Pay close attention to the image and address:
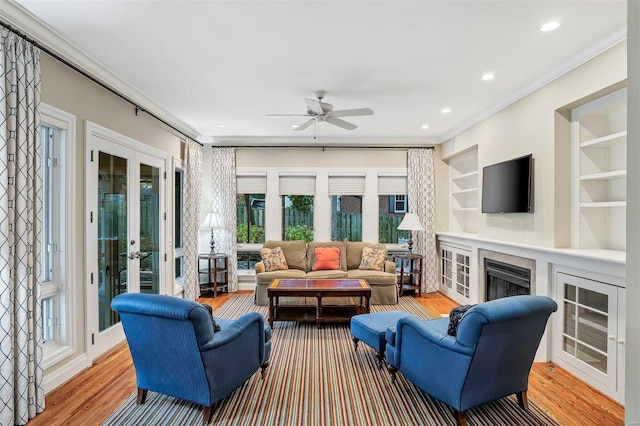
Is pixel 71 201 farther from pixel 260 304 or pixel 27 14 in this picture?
pixel 260 304

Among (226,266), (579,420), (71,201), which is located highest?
(71,201)

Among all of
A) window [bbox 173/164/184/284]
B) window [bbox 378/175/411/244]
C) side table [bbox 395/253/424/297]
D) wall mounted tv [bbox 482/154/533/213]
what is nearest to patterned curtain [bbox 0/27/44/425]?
window [bbox 173/164/184/284]

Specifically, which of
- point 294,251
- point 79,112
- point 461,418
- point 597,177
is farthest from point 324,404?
point 294,251

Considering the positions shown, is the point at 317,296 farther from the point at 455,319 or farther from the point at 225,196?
the point at 225,196

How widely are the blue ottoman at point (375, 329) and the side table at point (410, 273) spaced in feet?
8.30

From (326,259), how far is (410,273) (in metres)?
1.60

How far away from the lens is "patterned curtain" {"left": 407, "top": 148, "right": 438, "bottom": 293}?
617 centimetres

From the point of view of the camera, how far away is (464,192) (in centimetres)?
582

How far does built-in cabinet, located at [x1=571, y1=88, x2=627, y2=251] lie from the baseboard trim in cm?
464

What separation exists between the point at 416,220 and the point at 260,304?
2.93 m

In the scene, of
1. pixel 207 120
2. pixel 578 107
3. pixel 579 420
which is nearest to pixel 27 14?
pixel 207 120

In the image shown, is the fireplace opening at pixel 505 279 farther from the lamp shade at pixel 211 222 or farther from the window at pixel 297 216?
the lamp shade at pixel 211 222

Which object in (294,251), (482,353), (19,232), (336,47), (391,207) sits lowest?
(482,353)

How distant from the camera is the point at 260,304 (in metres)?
5.29
